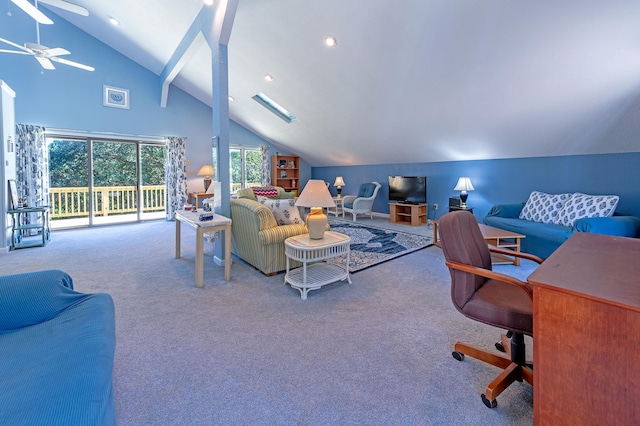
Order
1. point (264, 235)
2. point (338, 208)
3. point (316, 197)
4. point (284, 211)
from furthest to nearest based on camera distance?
point (338, 208) → point (284, 211) → point (264, 235) → point (316, 197)

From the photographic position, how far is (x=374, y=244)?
470 cm

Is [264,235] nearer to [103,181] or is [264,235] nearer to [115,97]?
[103,181]

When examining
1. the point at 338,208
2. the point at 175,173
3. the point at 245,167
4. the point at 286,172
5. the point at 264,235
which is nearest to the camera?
the point at 264,235

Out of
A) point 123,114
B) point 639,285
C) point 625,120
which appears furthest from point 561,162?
point 123,114

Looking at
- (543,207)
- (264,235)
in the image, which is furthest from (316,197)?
(543,207)

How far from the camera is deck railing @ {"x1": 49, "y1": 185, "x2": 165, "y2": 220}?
20.3ft

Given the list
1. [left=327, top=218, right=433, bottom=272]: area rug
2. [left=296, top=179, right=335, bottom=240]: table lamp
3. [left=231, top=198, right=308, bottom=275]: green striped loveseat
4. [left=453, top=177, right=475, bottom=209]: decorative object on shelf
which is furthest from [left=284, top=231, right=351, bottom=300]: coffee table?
[left=453, top=177, right=475, bottom=209]: decorative object on shelf

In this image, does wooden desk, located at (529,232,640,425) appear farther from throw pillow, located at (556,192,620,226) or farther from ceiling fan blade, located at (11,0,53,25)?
ceiling fan blade, located at (11,0,53,25)

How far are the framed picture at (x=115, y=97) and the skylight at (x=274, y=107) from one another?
110 inches

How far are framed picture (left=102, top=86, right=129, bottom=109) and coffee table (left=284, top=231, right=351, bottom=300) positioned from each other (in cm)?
573

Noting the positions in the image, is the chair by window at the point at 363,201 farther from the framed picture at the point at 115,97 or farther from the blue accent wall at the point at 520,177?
the framed picture at the point at 115,97

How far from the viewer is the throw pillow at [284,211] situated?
3584mm

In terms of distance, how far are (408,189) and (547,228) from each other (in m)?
3.03

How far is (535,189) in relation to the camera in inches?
196
